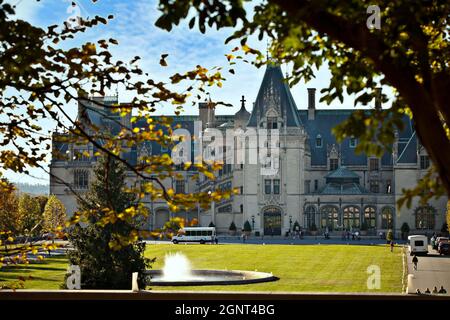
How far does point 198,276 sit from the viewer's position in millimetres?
37656

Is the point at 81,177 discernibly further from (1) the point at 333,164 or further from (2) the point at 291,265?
(2) the point at 291,265

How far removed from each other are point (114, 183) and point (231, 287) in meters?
8.10

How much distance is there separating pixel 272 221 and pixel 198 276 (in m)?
39.1

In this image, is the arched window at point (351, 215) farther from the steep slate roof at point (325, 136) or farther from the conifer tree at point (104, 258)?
the conifer tree at point (104, 258)

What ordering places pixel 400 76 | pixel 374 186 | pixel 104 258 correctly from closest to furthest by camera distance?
1. pixel 400 76
2. pixel 104 258
3. pixel 374 186

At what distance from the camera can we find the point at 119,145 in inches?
347

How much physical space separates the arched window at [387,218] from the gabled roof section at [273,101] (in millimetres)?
12269

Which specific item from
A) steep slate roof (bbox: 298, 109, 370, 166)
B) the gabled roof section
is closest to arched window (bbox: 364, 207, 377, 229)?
steep slate roof (bbox: 298, 109, 370, 166)

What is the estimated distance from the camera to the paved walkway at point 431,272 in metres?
30.4

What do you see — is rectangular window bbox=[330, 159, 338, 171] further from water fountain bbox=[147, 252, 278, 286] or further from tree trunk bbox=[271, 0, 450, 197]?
tree trunk bbox=[271, 0, 450, 197]

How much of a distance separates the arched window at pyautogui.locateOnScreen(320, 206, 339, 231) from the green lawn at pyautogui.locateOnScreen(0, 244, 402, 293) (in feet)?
58.9

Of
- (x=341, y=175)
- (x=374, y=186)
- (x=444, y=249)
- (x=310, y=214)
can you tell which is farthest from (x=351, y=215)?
(x=444, y=249)

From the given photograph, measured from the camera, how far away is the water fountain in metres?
33.1
